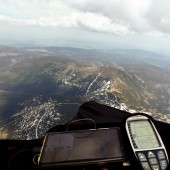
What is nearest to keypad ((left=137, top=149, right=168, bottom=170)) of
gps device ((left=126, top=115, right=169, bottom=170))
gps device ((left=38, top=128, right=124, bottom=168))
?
gps device ((left=126, top=115, right=169, bottom=170))

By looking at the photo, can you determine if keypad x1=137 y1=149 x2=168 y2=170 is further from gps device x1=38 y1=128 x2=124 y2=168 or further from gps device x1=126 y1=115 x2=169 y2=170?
gps device x1=38 y1=128 x2=124 y2=168

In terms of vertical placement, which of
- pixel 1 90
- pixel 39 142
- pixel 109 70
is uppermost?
pixel 39 142

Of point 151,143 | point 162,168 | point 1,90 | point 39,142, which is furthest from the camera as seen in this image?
point 1,90

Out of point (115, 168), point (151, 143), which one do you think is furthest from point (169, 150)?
point (115, 168)

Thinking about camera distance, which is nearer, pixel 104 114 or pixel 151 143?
pixel 151 143

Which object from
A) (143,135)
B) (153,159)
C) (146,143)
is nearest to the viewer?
(153,159)

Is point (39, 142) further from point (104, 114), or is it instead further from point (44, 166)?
point (104, 114)

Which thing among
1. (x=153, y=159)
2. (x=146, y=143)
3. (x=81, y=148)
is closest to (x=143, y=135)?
(x=146, y=143)

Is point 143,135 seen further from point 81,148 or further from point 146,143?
point 81,148
